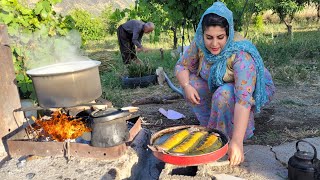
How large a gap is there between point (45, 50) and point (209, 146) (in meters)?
2.42

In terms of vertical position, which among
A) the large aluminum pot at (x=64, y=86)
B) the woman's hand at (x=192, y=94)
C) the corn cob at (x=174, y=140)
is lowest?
the corn cob at (x=174, y=140)

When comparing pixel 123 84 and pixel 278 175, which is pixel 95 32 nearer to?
pixel 123 84

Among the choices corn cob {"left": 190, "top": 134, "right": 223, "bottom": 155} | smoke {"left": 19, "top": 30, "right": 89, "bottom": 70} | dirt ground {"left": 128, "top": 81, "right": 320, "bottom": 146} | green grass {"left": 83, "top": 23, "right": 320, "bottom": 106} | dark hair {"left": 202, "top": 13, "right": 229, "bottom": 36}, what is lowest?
dirt ground {"left": 128, "top": 81, "right": 320, "bottom": 146}

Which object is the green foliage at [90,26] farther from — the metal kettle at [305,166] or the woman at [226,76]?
the metal kettle at [305,166]

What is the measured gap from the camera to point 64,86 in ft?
8.41

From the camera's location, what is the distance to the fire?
2.62m

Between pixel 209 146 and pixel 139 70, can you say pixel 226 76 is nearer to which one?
pixel 209 146

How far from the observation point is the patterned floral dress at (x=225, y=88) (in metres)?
2.52

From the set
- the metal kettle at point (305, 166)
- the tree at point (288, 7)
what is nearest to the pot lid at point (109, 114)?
the metal kettle at point (305, 166)

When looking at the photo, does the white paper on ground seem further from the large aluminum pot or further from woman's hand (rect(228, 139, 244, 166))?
woman's hand (rect(228, 139, 244, 166))

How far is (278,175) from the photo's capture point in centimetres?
245

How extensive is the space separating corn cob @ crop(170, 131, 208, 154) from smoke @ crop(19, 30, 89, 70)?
1.82 m

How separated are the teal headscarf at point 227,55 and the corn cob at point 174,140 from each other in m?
0.60

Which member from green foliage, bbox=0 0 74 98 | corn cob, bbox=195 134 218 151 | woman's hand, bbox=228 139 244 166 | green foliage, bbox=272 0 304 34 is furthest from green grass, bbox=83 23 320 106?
green foliage, bbox=272 0 304 34
